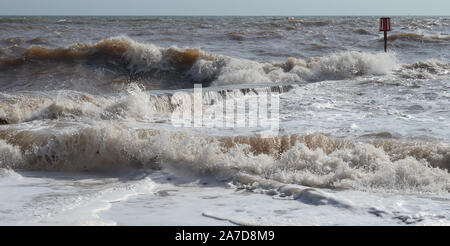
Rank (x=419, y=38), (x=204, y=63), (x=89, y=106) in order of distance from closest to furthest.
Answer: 1. (x=89, y=106)
2. (x=204, y=63)
3. (x=419, y=38)

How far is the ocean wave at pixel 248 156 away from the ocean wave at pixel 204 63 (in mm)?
6953

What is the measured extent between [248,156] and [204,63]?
9120 millimetres

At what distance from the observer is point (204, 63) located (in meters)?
15.4

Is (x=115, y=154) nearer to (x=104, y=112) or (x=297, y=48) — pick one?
(x=104, y=112)

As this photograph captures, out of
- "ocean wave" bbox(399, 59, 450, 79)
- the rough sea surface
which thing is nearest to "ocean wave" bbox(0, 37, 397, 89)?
"ocean wave" bbox(399, 59, 450, 79)

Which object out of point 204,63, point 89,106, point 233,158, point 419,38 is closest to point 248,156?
point 233,158

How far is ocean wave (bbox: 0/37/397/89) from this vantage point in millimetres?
14406

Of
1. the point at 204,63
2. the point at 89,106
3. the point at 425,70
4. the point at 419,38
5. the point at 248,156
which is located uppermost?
the point at 419,38

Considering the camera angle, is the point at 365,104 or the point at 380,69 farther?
the point at 380,69

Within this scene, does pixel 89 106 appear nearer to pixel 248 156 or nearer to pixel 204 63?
pixel 248 156

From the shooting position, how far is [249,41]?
73.9ft

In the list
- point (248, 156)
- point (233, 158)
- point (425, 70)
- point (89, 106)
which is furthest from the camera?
point (425, 70)
